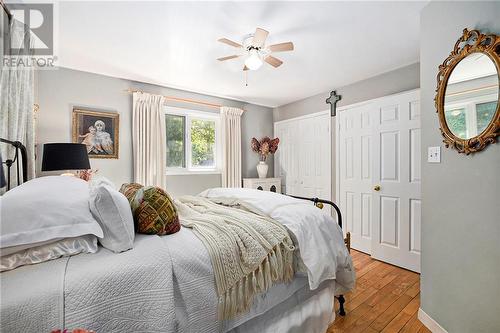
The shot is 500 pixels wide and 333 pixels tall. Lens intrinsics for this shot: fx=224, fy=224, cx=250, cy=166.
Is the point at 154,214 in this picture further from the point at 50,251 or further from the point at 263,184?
the point at 263,184

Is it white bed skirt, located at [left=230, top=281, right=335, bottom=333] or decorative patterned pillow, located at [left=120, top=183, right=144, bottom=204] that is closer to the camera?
white bed skirt, located at [left=230, top=281, right=335, bottom=333]

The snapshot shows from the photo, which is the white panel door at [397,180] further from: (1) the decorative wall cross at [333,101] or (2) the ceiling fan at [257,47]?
(2) the ceiling fan at [257,47]

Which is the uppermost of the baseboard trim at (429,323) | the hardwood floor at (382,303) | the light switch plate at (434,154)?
the light switch plate at (434,154)

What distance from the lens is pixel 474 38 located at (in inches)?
54.1

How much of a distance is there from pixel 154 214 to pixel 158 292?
455mm

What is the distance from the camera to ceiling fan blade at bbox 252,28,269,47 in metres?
1.84

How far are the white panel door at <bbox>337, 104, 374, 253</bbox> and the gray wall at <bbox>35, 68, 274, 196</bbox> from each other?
2.19 meters

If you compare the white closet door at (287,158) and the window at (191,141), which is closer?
the window at (191,141)

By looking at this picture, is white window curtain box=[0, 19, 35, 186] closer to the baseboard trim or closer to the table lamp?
the table lamp

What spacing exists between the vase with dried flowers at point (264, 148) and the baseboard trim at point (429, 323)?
3022 millimetres

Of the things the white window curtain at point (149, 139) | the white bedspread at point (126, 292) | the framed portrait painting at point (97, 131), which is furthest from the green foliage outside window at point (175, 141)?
the white bedspread at point (126, 292)

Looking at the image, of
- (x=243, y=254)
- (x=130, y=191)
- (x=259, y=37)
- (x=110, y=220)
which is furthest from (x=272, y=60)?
(x=110, y=220)

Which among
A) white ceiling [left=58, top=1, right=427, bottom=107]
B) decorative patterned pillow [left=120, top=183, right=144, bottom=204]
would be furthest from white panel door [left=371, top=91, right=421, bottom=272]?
decorative patterned pillow [left=120, top=183, right=144, bottom=204]

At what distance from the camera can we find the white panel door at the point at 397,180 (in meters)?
2.70
